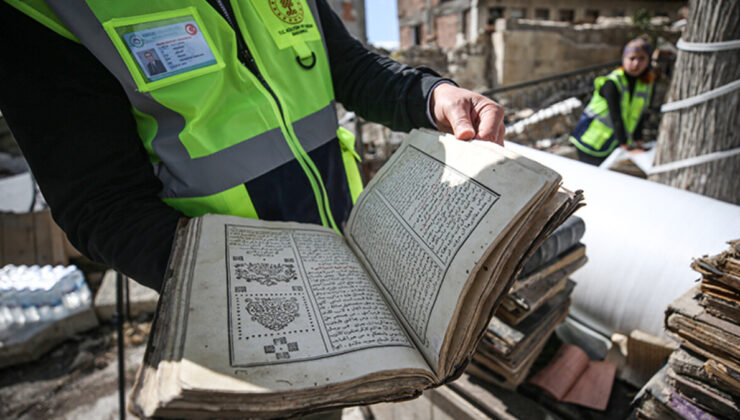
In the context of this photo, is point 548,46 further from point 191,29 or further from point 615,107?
point 191,29

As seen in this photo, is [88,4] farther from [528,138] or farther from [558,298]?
[528,138]

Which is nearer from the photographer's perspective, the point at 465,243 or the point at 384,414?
the point at 465,243

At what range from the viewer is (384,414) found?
1681 millimetres

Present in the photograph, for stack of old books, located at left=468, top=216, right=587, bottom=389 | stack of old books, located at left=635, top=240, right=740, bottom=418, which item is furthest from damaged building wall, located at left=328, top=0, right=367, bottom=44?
stack of old books, located at left=635, top=240, right=740, bottom=418

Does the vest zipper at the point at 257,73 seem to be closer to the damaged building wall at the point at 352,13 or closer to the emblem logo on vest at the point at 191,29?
the emblem logo on vest at the point at 191,29

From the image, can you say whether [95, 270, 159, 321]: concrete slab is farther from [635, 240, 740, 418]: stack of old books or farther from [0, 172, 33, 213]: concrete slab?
[635, 240, 740, 418]: stack of old books

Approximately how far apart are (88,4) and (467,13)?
66.8ft

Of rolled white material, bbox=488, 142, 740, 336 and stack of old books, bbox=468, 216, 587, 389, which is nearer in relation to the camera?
stack of old books, bbox=468, 216, 587, 389

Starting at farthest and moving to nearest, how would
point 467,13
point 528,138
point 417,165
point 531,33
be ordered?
point 467,13, point 531,33, point 528,138, point 417,165

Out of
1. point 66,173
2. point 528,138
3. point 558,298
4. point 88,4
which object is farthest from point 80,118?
point 528,138

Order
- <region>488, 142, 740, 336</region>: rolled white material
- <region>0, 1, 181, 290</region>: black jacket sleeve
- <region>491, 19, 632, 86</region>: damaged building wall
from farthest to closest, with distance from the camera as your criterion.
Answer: <region>491, 19, 632, 86</region>: damaged building wall, <region>488, 142, 740, 336</region>: rolled white material, <region>0, 1, 181, 290</region>: black jacket sleeve

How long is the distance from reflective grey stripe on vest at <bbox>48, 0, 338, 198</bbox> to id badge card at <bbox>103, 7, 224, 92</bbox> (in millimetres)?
24

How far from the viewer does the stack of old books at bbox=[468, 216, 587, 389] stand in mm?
1169

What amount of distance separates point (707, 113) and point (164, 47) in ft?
8.26
